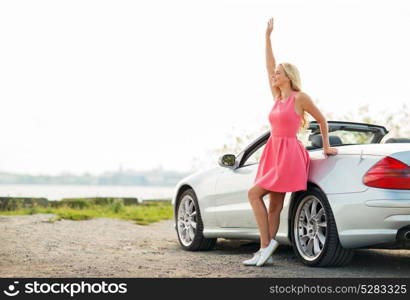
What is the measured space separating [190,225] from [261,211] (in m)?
2.19

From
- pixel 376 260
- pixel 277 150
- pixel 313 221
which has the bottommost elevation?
pixel 376 260

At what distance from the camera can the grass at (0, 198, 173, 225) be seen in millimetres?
15734

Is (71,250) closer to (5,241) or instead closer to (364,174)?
(5,241)

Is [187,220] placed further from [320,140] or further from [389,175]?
[389,175]

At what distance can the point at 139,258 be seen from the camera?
7.93m

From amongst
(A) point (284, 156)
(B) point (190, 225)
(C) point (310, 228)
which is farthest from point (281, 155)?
(B) point (190, 225)

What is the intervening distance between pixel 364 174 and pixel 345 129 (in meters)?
1.78

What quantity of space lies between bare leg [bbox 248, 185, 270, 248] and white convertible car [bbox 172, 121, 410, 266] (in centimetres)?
23

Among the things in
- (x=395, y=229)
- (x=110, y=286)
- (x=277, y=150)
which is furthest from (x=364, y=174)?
(x=110, y=286)

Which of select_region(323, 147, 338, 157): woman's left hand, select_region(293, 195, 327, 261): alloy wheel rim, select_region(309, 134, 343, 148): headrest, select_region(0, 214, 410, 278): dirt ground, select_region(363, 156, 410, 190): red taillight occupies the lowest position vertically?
select_region(0, 214, 410, 278): dirt ground

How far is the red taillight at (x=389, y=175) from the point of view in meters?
6.25

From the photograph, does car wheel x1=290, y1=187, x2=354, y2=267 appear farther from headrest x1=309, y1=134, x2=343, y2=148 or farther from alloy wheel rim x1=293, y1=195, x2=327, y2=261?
headrest x1=309, y1=134, x2=343, y2=148

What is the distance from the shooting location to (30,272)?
6.70 metres

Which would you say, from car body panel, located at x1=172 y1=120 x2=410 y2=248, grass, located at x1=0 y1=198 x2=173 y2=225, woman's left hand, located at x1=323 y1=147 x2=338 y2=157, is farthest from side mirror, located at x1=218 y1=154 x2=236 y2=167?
grass, located at x1=0 y1=198 x2=173 y2=225
